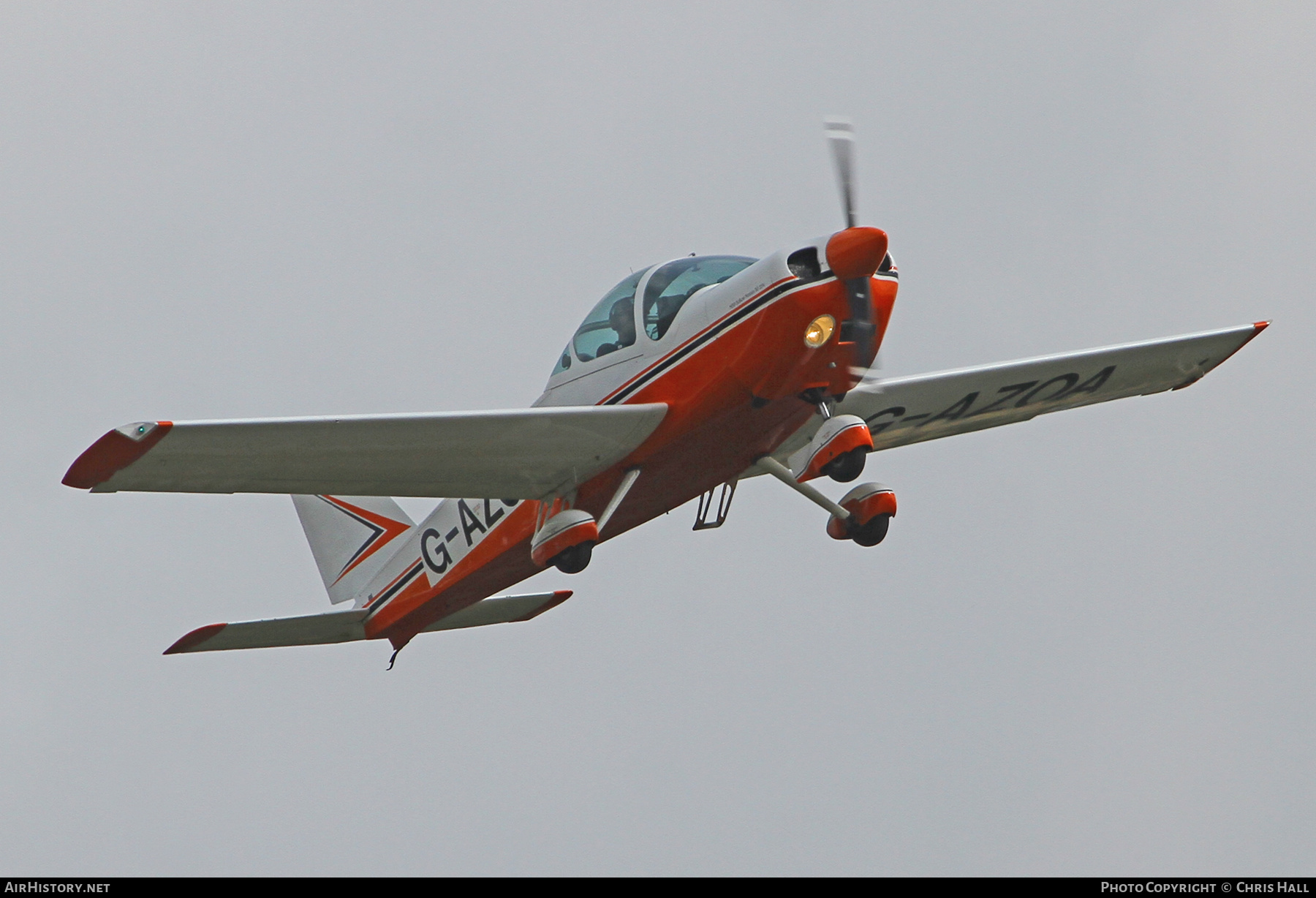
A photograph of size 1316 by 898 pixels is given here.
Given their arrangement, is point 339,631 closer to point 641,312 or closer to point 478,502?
point 478,502

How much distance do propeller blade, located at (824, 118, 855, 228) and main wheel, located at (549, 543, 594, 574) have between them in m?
3.73

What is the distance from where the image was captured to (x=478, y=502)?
17.3 m

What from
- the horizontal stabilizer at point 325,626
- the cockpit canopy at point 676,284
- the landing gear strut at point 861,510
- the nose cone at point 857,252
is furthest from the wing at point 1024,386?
the horizontal stabilizer at point 325,626

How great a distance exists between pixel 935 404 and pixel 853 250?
161 inches

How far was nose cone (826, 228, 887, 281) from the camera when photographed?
13.8 m

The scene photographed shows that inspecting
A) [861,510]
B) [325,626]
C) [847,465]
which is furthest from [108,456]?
[861,510]

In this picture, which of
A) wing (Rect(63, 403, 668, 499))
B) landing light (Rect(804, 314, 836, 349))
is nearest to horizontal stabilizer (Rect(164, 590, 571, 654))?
wing (Rect(63, 403, 668, 499))

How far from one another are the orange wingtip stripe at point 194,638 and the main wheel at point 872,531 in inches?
257

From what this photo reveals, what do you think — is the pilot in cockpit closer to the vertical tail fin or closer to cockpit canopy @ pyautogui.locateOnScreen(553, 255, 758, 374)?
cockpit canopy @ pyautogui.locateOnScreen(553, 255, 758, 374)

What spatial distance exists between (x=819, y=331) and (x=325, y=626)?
7.00m

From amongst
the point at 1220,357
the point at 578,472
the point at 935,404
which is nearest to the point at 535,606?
the point at 578,472

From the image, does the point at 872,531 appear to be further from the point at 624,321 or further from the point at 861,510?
the point at 624,321

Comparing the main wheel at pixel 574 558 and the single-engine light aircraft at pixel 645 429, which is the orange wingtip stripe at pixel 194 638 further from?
the main wheel at pixel 574 558

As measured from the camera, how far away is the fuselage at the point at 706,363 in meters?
14.2
